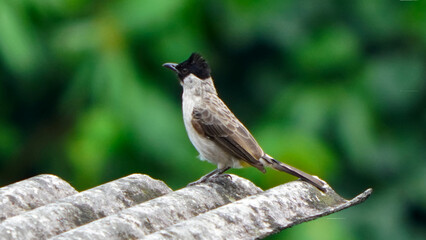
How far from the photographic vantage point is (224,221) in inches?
175

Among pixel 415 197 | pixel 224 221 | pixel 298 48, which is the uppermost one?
pixel 298 48

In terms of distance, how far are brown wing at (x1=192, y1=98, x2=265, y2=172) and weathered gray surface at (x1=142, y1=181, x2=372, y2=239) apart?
126 cm

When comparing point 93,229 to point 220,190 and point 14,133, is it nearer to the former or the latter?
point 220,190

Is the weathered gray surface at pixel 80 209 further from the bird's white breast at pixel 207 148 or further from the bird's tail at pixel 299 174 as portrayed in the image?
the bird's white breast at pixel 207 148

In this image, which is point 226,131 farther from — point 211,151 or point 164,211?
point 164,211

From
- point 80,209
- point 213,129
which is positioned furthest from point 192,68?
point 80,209

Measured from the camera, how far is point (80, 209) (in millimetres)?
4746

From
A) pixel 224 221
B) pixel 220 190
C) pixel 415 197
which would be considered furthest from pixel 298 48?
pixel 224 221

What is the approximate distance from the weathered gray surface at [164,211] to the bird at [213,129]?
3.00ft

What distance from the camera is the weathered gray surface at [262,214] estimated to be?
4270 millimetres

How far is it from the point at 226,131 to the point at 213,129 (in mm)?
86

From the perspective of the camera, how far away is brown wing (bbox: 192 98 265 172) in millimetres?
6621

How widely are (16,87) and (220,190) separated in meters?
6.39

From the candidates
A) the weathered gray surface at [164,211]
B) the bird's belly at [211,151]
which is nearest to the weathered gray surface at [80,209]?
the weathered gray surface at [164,211]
